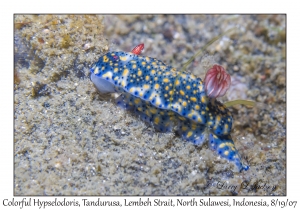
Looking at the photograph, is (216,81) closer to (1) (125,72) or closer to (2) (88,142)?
(1) (125,72)

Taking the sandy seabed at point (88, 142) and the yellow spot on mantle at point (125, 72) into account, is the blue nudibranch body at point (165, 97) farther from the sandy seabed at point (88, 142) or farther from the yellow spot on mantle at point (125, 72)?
the sandy seabed at point (88, 142)

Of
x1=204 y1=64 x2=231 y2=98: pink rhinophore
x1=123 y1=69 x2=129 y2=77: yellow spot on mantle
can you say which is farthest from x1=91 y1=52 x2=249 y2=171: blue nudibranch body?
x1=204 y1=64 x2=231 y2=98: pink rhinophore

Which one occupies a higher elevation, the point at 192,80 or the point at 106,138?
the point at 192,80

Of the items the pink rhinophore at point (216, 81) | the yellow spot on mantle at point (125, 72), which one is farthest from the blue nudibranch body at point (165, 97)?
the pink rhinophore at point (216, 81)

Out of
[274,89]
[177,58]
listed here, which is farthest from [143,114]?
[274,89]

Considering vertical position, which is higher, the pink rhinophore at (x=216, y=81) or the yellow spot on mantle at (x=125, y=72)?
the yellow spot on mantle at (x=125, y=72)

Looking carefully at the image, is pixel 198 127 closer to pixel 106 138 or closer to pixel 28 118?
pixel 106 138

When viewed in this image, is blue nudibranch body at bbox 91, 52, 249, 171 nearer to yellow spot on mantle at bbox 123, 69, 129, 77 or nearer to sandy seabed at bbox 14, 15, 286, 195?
yellow spot on mantle at bbox 123, 69, 129, 77
